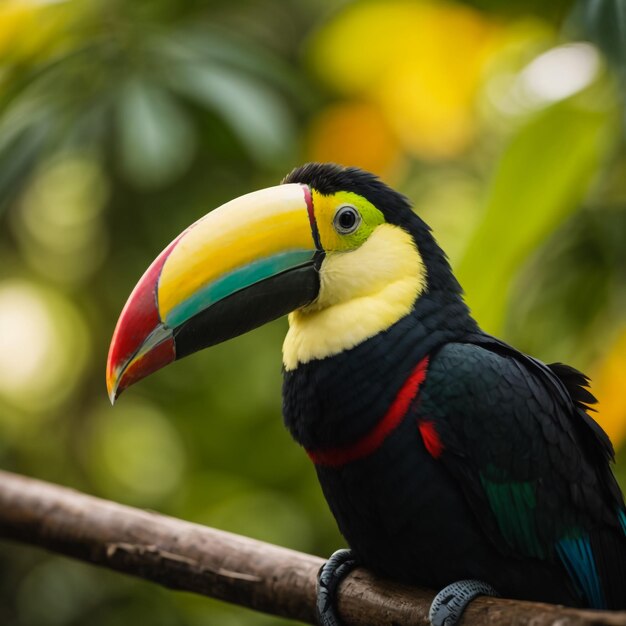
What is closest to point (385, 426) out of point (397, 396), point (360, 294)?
point (397, 396)

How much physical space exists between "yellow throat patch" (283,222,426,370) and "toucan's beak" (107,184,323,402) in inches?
1.5

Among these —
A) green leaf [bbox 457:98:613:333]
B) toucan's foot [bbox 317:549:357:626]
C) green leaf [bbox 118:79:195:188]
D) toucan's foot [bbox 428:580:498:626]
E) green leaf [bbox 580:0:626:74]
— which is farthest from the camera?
green leaf [bbox 118:79:195:188]

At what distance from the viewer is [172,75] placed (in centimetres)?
267

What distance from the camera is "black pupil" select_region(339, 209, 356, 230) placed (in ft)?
6.01


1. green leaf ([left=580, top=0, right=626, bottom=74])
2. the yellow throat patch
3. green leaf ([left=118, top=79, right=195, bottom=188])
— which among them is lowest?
the yellow throat patch

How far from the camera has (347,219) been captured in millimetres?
1838

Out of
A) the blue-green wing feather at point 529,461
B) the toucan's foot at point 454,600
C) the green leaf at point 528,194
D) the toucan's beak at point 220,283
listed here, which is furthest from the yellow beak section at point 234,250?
the toucan's foot at point 454,600

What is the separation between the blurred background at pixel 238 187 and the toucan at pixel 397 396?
392mm

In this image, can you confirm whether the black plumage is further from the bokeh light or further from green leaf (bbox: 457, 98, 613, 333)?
the bokeh light

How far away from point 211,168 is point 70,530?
1.80m

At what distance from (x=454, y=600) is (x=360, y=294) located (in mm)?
552

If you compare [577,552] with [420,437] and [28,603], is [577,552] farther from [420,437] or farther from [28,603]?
[28,603]

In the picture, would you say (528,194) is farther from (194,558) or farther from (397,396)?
(194,558)

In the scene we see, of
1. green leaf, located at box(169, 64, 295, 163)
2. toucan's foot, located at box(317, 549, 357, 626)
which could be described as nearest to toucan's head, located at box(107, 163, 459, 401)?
toucan's foot, located at box(317, 549, 357, 626)
